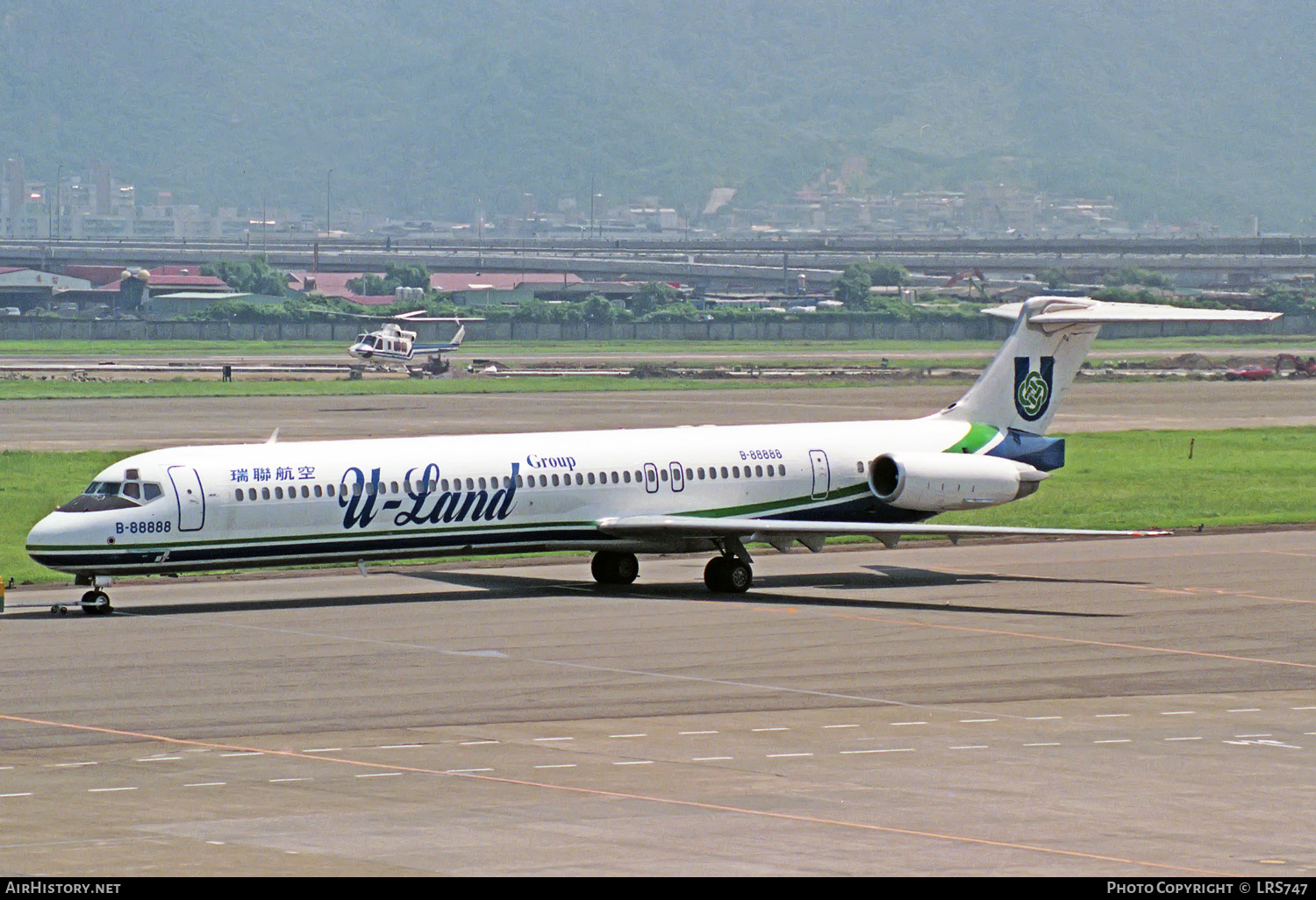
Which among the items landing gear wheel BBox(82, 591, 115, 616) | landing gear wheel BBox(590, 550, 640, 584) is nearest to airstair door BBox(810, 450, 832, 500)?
landing gear wheel BBox(590, 550, 640, 584)

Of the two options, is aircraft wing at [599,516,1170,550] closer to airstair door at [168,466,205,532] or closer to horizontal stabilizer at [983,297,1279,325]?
horizontal stabilizer at [983,297,1279,325]

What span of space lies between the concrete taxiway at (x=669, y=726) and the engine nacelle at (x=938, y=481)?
1.74 metres

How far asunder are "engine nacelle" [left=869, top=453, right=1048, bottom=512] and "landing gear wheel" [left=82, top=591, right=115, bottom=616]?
1628cm

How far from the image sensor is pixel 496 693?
31641 millimetres

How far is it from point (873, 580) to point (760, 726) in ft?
56.5

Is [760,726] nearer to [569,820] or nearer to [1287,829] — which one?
[569,820]

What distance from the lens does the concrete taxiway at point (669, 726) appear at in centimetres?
2161

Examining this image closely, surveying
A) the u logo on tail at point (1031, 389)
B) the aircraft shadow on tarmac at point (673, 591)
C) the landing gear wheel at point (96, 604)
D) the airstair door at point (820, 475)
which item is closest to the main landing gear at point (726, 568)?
the aircraft shadow on tarmac at point (673, 591)

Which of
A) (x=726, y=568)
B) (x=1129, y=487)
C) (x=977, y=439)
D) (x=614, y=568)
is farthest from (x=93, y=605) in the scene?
(x=1129, y=487)

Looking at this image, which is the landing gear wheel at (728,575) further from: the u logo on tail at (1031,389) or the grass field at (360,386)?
the grass field at (360,386)

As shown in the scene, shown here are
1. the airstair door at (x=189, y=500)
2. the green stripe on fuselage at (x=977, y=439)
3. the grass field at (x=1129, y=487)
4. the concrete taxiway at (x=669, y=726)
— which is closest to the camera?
the concrete taxiway at (x=669, y=726)

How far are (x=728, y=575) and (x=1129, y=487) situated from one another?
80.9 feet

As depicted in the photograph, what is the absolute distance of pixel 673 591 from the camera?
146ft
